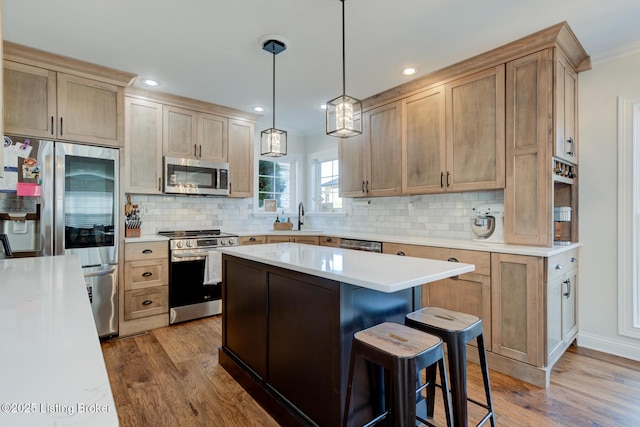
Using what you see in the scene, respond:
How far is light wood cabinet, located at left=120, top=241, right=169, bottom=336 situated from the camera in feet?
10.6

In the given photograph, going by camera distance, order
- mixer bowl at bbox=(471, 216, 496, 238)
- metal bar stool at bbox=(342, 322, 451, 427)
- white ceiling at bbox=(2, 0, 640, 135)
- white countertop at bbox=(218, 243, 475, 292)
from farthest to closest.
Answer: mixer bowl at bbox=(471, 216, 496, 238) < white ceiling at bbox=(2, 0, 640, 135) < white countertop at bbox=(218, 243, 475, 292) < metal bar stool at bbox=(342, 322, 451, 427)

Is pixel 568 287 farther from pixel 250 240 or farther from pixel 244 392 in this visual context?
pixel 250 240

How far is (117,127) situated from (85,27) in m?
0.98

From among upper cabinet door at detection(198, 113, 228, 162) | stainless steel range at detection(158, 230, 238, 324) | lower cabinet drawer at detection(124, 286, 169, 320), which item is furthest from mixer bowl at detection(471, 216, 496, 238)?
lower cabinet drawer at detection(124, 286, 169, 320)

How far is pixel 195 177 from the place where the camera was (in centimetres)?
391

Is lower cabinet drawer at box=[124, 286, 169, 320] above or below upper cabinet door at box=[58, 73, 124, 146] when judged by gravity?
below

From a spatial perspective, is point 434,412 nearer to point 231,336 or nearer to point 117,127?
point 231,336

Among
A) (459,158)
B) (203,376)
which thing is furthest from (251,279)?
(459,158)

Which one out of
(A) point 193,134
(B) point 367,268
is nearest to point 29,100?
(A) point 193,134

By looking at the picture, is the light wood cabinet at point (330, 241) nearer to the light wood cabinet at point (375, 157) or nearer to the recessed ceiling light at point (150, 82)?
the light wood cabinet at point (375, 157)

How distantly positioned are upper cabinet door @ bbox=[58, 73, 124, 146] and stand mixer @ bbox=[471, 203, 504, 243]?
3455mm

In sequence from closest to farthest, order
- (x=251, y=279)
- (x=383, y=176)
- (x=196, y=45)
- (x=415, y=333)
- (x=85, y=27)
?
(x=415, y=333) < (x=251, y=279) < (x=85, y=27) < (x=196, y=45) < (x=383, y=176)

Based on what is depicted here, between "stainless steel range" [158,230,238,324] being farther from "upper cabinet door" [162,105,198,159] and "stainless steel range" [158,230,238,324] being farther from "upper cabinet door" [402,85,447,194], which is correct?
"upper cabinet door" [402,85,447,194]

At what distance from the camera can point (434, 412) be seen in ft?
6.46
